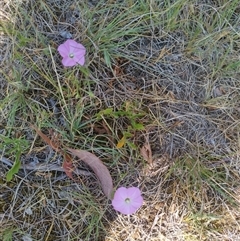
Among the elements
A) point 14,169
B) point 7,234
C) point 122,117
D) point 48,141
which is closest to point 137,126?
point 122,117

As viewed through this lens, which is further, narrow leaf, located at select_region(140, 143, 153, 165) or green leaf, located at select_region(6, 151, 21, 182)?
narrow leaf, located at select_region(140, 143, 153, 165)

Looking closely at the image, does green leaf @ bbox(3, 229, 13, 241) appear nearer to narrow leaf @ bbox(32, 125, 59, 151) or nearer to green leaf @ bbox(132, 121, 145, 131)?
narrow leaf @ bbox(32, 125, 59, 151)

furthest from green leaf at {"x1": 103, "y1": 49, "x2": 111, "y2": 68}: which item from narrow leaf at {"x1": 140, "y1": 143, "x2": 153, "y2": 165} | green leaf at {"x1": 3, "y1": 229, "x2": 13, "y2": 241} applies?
green leaf at {"x1": 3, "y1": 229, "x2": 13, "y2": 241}

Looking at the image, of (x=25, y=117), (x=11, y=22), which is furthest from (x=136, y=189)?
(x=11, y=22)

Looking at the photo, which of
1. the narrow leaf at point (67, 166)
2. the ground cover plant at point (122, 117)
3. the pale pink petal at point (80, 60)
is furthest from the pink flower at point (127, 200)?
the pale pink petal at point (80, 60)

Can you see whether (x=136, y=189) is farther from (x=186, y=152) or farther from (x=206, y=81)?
(x=206, y=81)

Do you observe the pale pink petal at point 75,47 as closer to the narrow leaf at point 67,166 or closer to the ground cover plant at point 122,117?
the ground cover plant at point 122,117
